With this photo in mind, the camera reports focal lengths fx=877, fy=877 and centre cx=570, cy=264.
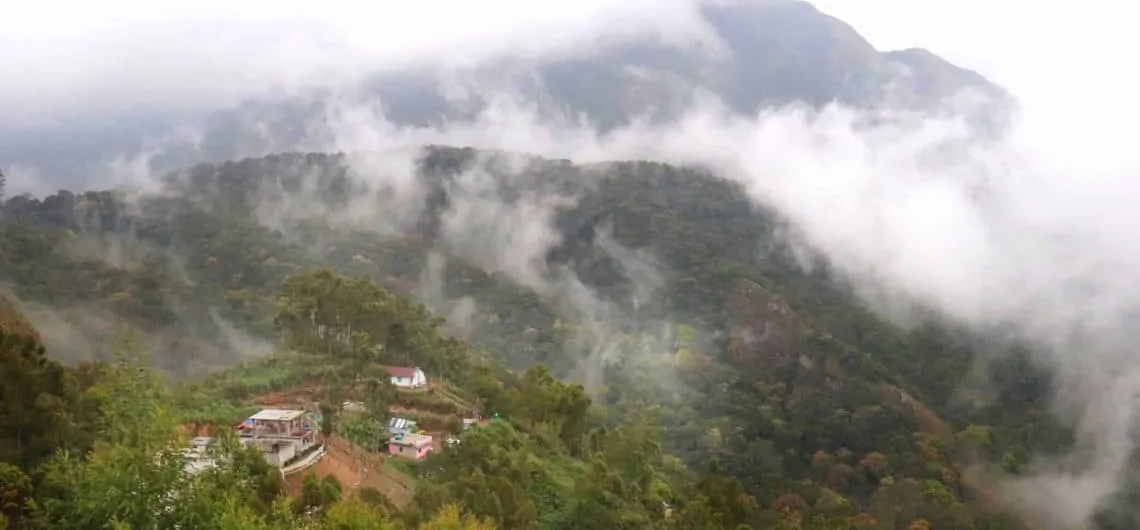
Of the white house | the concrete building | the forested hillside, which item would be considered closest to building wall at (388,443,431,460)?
the forested hillside

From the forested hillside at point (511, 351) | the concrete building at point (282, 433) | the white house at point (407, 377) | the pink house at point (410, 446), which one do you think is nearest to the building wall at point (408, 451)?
the pink house at point (410, 446)

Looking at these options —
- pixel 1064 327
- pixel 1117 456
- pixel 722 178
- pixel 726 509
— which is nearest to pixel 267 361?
pixel 726 509

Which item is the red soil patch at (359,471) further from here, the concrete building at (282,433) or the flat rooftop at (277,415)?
the flat rooftop at (277,415)

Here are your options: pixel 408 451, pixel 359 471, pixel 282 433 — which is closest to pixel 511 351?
pixel 408 451

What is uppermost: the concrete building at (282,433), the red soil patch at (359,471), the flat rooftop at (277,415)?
the flat rooftop at (277,415)

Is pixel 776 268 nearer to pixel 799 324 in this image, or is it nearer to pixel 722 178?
pixel 799 324

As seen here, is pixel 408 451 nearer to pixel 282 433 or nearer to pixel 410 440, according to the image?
pixel 410 440
